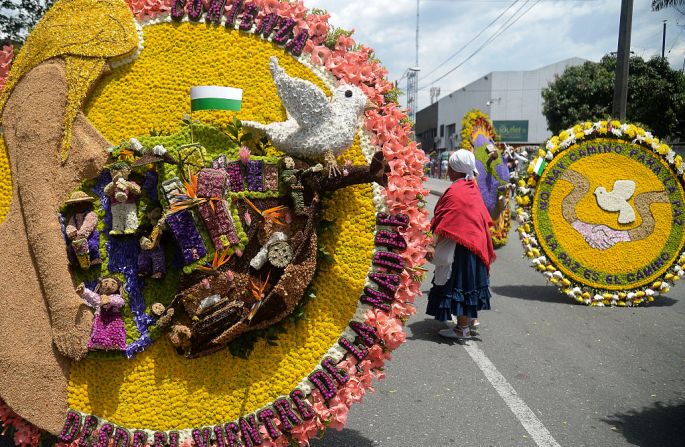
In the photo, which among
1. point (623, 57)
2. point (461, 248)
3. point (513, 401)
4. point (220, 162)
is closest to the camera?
point (220, 162)

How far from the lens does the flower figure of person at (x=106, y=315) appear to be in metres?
2.39

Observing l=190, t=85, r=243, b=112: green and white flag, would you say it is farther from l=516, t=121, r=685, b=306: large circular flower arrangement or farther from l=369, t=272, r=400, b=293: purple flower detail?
l=516, t=121, r=685, b=306: large circular flower arrangement

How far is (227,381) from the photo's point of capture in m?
2.51

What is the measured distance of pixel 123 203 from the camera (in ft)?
7.93

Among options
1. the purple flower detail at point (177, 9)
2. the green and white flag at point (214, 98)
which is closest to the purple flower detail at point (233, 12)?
the purple flower detail at point (177, 9)

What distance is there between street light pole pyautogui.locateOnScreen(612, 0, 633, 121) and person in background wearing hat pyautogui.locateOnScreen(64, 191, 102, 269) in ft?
31.5

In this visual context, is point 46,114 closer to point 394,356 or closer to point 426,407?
point 426,407

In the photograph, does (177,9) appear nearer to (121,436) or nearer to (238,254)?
(238,254)

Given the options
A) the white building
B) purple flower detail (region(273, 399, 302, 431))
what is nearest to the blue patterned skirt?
purple flower detail (region(273, 399, 302, 431))

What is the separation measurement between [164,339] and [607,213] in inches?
214

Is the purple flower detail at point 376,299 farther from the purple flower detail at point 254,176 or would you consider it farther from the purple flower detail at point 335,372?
the purple flower detail at point 254,176

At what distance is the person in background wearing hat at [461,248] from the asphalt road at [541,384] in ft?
1.31

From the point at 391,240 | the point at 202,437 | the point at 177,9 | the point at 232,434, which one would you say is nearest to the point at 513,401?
the point at 391,240

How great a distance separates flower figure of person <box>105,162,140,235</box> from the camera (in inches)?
93.6
